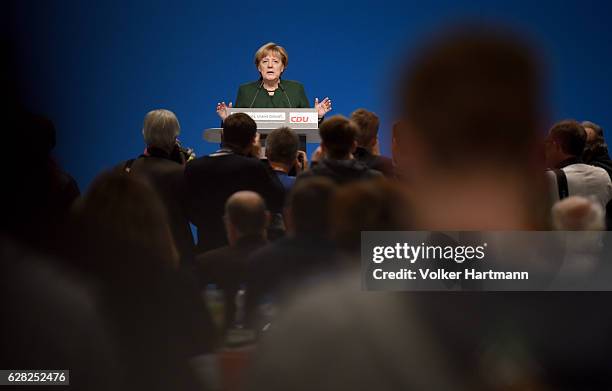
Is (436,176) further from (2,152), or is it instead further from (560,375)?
(2,152)

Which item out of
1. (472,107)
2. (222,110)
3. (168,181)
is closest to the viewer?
(472,107)

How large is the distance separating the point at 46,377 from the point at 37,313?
8 cm

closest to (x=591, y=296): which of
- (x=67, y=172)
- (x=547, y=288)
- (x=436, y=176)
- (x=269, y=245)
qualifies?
(x=547, y=288)

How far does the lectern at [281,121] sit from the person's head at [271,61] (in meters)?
0.06

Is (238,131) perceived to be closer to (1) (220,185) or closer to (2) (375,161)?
(1) (220,185)

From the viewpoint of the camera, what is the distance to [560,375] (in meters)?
0.68

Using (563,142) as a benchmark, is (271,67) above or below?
above

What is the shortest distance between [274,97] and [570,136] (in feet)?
1.68

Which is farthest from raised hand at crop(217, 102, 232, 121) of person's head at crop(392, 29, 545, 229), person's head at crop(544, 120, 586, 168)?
person's head at crop(544, 120, 586, 168)

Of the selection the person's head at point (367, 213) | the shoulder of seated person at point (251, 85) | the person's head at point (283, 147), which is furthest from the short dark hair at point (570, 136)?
the shoulder of seated person at point (251, 85)

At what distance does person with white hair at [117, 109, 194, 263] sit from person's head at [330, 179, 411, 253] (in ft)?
0.56

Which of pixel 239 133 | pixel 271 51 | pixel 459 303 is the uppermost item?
pixel 271 51

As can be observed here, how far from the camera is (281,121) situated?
3.13 ft

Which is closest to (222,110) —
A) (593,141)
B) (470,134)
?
(470,134)
